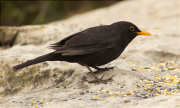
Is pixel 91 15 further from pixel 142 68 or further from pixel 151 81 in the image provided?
pixel 151 81

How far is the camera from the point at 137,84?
397cm

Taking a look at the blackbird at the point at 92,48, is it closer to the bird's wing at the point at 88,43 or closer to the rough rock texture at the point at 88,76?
the bird's wing at the point at 88,43

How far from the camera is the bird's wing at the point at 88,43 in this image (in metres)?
3.99

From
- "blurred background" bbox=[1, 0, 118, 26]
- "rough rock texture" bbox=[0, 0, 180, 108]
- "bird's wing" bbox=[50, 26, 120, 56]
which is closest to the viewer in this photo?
"rough rock texture" bbox=[0, 0, 180, 108]

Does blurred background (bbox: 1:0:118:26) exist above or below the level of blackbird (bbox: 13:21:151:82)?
above

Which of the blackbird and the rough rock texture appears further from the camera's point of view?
the blackbird

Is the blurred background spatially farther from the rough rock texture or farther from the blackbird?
the blackbird

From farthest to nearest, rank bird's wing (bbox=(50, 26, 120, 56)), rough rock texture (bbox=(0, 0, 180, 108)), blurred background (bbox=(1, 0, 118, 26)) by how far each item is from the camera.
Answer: blurred background (bbox=(1, 0, 118, 26)), bird's wing (bbox=(50, 26, 120, 56)), rough rock texture (bbox=(0, 0, 180, 108))

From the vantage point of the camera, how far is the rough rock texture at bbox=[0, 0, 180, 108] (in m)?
3.45

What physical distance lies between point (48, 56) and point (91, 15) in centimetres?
715

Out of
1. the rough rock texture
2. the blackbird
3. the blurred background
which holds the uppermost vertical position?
the blurred background

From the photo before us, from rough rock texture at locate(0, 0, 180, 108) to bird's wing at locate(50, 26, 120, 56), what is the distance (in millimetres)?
564

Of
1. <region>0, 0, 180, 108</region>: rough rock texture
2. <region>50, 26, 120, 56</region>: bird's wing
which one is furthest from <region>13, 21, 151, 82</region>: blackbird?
<region>0, 0, 180, 108</region>: rough rock texture

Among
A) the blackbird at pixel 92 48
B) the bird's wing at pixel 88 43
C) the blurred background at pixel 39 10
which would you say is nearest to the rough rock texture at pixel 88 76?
the blackbird at pixel 92 48
